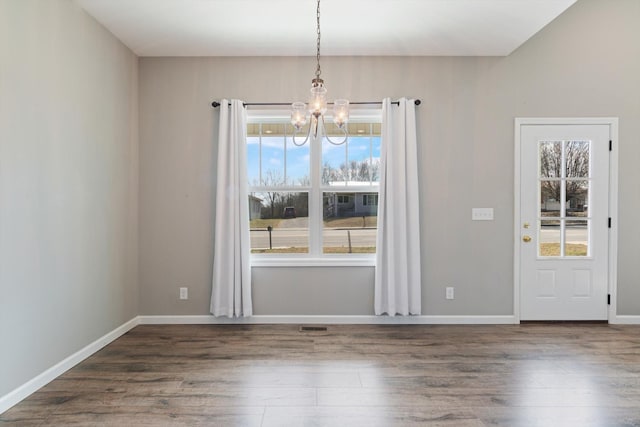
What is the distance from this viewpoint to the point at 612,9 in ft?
11.9

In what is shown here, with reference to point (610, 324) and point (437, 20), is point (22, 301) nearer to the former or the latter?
point (437, 20)

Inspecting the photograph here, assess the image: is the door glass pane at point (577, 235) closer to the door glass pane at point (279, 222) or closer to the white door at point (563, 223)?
the white door at point (563, 223)

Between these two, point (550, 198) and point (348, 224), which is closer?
point (550, 198)

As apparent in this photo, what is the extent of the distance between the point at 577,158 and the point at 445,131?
4.70 ft

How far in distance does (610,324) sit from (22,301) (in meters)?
5.22

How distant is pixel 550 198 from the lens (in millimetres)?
3701

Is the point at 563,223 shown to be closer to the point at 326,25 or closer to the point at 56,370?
the point at 326,25

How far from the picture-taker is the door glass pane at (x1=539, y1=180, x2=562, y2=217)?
3.70m

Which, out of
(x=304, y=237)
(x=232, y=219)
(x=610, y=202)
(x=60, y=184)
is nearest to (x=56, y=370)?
(x=60, y=184)

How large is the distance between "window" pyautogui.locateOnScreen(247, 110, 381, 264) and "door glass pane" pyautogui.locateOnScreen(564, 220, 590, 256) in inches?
80.7

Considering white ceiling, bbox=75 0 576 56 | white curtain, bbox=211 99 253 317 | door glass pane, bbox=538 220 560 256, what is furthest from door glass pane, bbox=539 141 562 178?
white curtain, bbox=211 99 253 317

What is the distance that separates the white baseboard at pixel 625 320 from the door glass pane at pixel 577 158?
5.06 feet

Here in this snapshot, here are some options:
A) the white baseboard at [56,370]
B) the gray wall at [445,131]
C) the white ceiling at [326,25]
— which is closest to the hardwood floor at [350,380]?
the white baseboard at [56,370]

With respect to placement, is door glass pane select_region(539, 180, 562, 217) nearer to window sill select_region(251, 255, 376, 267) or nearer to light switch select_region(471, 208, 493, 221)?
light switch select_region(471, 208, 493, 221)
